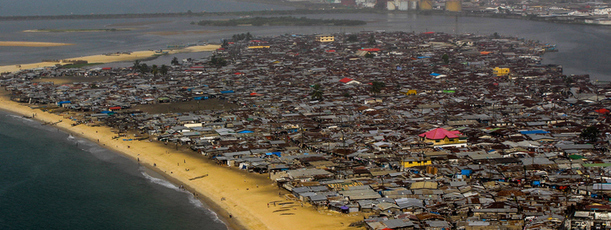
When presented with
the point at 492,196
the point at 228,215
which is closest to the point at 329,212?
the point at 228,215

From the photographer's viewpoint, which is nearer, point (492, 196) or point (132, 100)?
point (492, 196)

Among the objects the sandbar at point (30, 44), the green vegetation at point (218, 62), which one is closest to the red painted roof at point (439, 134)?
the green vegetation at point (218, 62)

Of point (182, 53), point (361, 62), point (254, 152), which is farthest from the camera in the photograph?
point (182, 53)

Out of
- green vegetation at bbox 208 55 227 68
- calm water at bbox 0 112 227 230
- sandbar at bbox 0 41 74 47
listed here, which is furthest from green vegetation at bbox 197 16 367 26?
calm water at bbox 0 112 227 230

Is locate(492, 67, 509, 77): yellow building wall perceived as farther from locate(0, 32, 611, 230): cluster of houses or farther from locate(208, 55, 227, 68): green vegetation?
locate(208, 55, 227, 68): green vegetation

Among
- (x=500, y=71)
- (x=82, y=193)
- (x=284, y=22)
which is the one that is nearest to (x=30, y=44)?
(x=284, y=22)

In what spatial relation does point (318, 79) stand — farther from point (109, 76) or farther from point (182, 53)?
point (182, 53)
